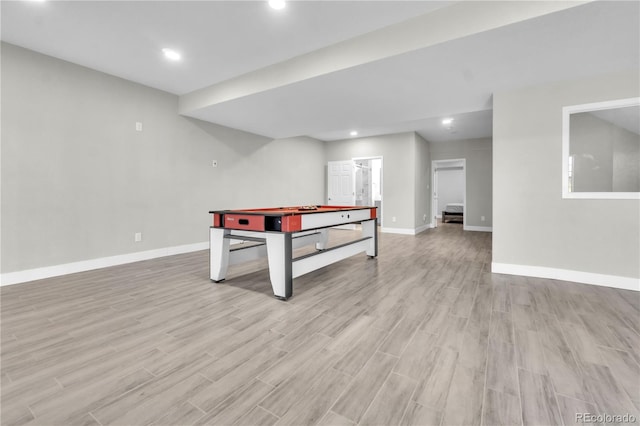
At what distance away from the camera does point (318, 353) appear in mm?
1706

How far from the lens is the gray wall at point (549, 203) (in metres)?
2.96

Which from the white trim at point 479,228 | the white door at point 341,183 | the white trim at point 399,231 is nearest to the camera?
the white trim at point 399,231

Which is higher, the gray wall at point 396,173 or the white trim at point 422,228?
the gray wall at point 396,173

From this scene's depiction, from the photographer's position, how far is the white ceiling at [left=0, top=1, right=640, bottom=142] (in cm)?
238

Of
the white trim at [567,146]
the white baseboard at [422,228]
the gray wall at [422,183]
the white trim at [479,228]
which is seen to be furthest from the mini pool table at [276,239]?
the white trim at [479,228]

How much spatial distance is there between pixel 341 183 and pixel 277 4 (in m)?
6.01

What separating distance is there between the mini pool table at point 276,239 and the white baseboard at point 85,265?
6.12ft

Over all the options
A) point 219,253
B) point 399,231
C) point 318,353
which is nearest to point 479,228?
point 399,231

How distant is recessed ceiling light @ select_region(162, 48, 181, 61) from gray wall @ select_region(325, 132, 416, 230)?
5.47m

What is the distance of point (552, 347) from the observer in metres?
1.77

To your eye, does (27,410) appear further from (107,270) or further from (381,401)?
(107,270)

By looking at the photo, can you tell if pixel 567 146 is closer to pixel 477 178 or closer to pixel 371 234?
pixel 371 234

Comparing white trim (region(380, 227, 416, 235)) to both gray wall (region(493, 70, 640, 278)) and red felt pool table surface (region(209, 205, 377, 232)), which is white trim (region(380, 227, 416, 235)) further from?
red felt pool table surface (region(209, 205, 377, 232))

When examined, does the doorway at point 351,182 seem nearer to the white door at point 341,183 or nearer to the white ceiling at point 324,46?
the white door at point 341,183
